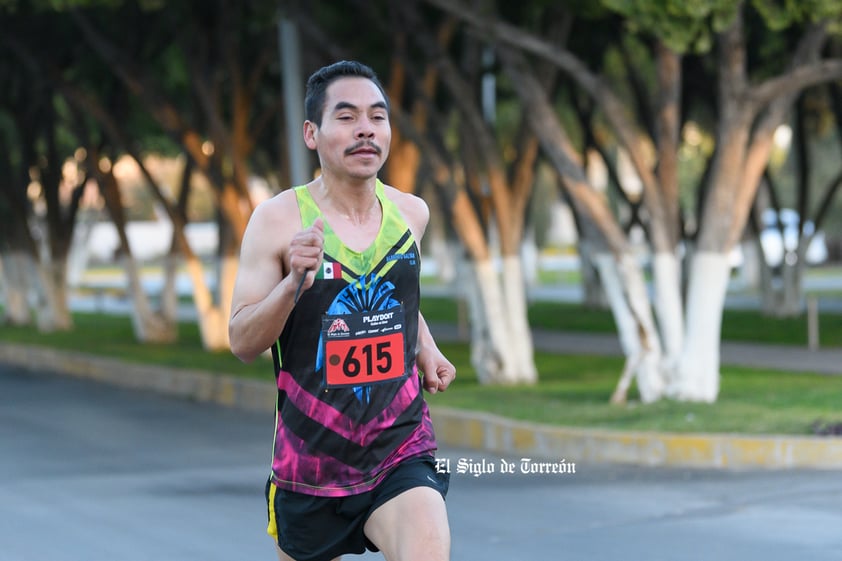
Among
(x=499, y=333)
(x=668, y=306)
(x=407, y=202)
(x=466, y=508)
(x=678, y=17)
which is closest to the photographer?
(x=407, y=202)

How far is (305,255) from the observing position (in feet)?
12.8

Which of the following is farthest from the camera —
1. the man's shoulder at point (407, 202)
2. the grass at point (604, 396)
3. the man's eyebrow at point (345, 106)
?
the grass at point (604, 396)

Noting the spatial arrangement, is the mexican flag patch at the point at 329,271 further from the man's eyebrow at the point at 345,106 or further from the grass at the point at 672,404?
the grass at the point at 672,404

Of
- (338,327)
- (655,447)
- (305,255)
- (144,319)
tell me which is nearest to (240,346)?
(338,327)

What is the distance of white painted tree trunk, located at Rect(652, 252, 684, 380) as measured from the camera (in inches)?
518

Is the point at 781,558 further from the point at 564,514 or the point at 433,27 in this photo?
the point at 433,27

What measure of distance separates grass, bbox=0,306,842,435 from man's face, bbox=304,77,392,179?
281 inches

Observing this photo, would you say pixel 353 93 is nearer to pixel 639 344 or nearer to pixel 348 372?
pixel 348 372

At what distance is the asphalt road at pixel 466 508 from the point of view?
7883mm

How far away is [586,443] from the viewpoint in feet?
37.3

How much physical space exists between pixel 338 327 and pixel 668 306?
9.20m

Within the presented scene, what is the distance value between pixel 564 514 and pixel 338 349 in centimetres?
491

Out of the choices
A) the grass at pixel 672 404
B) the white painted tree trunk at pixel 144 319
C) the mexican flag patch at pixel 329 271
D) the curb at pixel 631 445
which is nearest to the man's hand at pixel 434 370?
the mexican flag patch at pixel 329 271

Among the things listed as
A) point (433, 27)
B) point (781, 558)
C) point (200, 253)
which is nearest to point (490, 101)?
point (433, 27)
